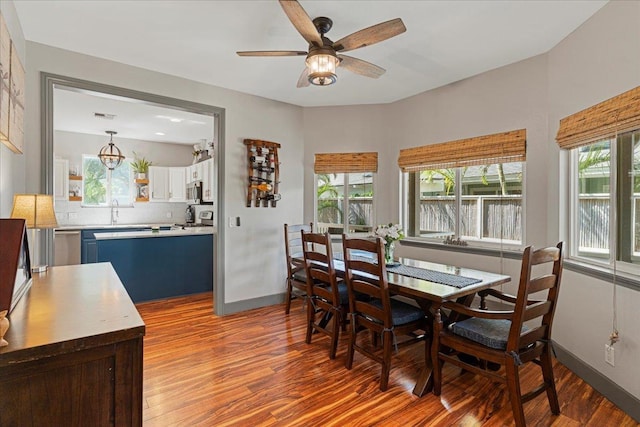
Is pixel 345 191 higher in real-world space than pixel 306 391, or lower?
higher

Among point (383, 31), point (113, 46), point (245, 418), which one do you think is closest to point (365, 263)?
point (245, 418)

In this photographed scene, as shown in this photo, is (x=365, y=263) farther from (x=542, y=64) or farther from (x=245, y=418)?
(x=542, y=64)

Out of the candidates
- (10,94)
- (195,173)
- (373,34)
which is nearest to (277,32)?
(373,34)

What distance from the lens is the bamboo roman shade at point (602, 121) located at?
1.97 m

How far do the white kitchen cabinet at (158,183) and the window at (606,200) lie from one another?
678cm

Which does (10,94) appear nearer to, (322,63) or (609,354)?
(322,63)

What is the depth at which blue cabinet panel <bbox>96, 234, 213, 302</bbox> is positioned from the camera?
13.4 feet

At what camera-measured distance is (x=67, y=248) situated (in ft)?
14.4

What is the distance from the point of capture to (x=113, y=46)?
2.79 m

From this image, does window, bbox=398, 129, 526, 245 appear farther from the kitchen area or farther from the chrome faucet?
the chrome faucet

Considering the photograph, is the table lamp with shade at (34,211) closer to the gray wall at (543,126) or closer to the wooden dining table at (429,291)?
the wooden dining table at (429,291)

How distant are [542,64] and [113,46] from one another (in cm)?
377

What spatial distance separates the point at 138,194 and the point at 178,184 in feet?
2.66

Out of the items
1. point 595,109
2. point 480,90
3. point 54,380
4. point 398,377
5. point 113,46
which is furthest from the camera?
point 480,90
